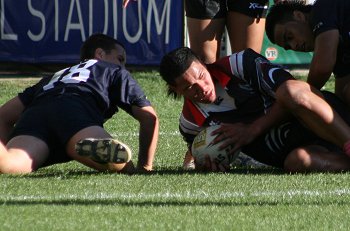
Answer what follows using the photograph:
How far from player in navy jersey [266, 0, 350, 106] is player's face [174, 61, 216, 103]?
0.58 m

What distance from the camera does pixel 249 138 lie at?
6895 mm

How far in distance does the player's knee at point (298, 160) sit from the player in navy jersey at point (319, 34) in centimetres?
47

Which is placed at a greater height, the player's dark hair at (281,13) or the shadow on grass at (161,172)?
the player's dark hair at (281,13)

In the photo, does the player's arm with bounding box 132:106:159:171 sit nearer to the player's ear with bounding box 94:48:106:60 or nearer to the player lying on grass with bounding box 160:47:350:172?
the player lying on grass with bounding box 160:47:350:172

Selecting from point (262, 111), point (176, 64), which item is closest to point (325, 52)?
point (262, 111)

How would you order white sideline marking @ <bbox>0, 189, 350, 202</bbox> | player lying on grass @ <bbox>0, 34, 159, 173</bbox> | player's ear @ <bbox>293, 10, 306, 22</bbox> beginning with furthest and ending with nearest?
player's ear @ <bbox>293, 10, 306, 22</bbox>, player lying on grass @ <bbox>0, 34, 159, 173</bbox>, white sideline marking @ <bbox>0, 189, 350, 202</bbox>

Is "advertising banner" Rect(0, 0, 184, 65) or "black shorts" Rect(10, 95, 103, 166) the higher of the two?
"black shorts" Rect(10, 95, 103, 166)

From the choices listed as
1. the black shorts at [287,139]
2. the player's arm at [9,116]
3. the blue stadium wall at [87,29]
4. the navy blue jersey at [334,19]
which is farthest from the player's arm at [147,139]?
the blue stadium wall at [87,29]

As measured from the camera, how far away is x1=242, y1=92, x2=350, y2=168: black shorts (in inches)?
276

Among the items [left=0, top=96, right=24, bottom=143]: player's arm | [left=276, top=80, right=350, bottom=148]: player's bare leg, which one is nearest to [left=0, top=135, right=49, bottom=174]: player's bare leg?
[left=0, top=96, right=24, bottom=143]: player's arm

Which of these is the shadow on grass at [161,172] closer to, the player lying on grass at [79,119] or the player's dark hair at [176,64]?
the player lying on grass at [79,119]

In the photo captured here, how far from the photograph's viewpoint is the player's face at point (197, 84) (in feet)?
22.6

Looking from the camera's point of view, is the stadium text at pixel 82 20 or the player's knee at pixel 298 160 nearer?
the player's knee at pixel 298 160

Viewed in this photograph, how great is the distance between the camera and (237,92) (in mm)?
7055
